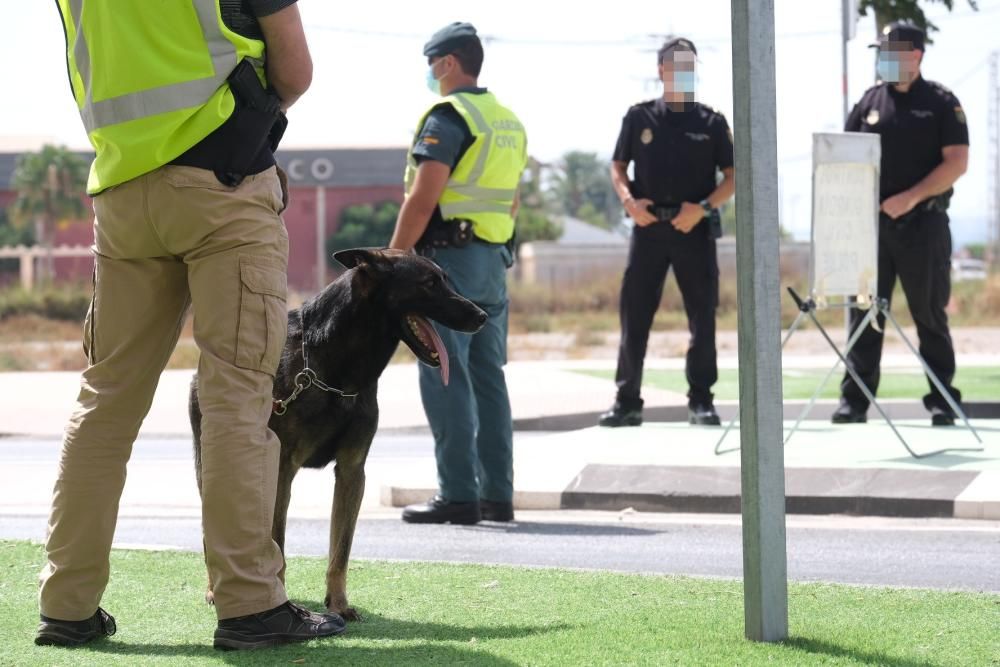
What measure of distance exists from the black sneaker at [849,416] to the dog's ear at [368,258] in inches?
244

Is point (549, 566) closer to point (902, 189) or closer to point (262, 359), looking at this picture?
point (262, 359)

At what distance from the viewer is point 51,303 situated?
150 feet

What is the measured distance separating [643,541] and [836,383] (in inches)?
339

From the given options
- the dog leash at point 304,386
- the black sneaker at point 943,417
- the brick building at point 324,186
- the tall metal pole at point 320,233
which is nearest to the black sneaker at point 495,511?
the dog leash at point 304,386

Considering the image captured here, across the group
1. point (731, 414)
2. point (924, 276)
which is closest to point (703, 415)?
point (731, 414)

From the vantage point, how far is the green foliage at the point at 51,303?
45219 millimetres

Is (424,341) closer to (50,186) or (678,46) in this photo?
(678,46)

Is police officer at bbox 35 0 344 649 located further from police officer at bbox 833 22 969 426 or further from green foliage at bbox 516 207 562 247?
green foliage at bbox 516 207 562 247

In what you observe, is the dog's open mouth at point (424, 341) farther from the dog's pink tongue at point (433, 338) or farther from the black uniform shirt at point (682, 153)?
the black uniform shirt at point (682, 153)

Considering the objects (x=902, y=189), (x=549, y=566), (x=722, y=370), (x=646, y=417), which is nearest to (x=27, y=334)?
(x=722, y=370)

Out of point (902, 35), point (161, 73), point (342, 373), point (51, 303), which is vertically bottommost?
point (51, 303)

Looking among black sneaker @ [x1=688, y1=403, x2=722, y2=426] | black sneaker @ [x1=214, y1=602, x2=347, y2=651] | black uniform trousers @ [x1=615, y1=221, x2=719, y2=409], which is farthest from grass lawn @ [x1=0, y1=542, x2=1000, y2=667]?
black sneaker @ [x1=688, y1=403, x2=722, y2=426]

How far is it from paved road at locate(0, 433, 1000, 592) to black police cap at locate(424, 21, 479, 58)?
234cm

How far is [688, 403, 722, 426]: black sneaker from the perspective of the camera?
35.2 ft
